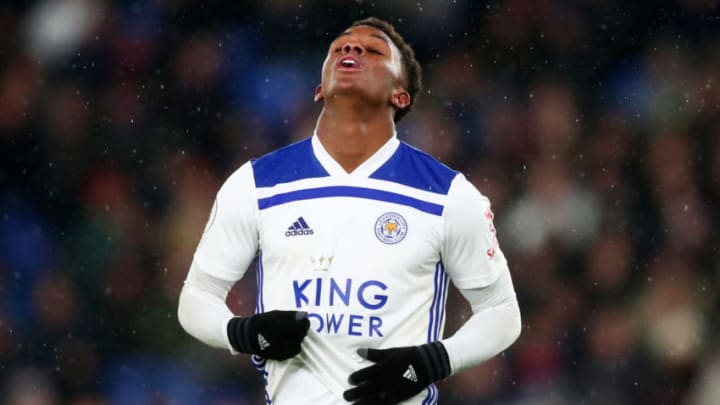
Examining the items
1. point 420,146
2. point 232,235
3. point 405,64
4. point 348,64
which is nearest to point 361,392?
point 232,235

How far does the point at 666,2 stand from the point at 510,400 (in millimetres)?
2653

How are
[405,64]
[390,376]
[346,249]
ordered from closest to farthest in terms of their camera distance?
[390,376] → [346,249] → [405,64]

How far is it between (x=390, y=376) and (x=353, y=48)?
1071 mm

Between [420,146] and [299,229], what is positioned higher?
[420,146]

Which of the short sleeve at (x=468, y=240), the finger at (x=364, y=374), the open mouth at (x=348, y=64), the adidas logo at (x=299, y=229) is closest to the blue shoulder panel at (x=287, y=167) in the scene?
the adidas logo at (x=299, y=229)

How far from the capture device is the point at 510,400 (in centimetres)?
660

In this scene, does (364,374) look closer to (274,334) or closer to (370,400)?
(370,400)

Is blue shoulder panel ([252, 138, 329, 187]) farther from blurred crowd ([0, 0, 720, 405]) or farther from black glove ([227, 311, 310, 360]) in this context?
blurred crowd ([0, 0, 720, 405])

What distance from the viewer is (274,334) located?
11.7ft

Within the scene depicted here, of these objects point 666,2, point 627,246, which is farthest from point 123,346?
point 666,2

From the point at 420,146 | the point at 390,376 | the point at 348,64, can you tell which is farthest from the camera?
the point at 420,146

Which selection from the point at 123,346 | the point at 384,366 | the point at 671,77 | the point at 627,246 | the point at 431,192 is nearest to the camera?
the point at 384,366

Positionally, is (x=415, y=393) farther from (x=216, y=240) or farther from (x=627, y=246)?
(x=627, y=246)

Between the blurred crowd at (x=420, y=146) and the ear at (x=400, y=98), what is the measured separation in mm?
2662
